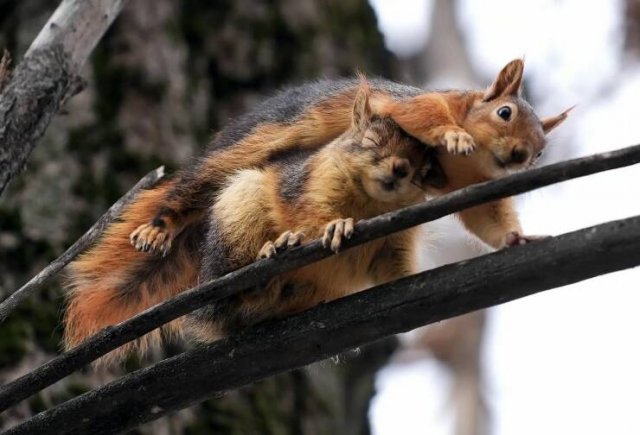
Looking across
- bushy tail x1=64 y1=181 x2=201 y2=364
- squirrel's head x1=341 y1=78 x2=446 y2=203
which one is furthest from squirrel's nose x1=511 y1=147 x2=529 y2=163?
bushy tail x1=64 y1=181 x2=201 y2=364

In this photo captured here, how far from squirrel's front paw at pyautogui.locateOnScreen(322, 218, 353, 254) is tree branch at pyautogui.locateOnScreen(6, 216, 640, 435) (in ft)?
0.25

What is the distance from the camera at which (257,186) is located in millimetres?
1892

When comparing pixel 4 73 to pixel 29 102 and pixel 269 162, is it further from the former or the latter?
pixel 269 162

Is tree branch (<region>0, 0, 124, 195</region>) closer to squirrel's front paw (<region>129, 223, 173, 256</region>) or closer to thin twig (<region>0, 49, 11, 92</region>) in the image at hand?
thin twig (<region>0, 49, 11, 92</region>)

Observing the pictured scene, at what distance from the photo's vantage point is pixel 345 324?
1.39 metres

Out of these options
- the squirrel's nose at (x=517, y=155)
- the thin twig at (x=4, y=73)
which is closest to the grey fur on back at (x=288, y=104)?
the squirrel's nose at (x=517, y=155)

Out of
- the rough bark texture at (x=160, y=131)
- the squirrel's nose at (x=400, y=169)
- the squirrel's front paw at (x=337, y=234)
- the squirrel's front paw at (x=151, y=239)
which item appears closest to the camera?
the squirrel's front paw at (x=337, y=234)

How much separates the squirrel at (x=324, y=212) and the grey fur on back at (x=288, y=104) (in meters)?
0.26

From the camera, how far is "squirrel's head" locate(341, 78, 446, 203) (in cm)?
175

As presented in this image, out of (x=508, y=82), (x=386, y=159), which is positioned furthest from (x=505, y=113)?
(x=386, y=159)

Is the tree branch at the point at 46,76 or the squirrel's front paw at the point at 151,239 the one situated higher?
Answer: the tree branch at the point at 46,76

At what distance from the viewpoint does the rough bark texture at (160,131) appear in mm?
2293

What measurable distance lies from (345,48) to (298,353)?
181 centimetres

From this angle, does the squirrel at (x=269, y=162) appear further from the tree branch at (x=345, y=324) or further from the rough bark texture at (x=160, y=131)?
the tree branch at (x=345, y=324)
